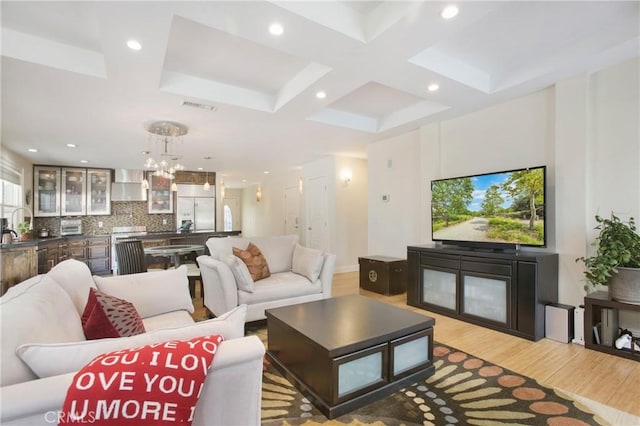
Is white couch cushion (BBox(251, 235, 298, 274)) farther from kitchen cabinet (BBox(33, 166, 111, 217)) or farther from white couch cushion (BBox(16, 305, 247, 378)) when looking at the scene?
kitchen cabinet (BBox(33, 166, 111, 217))

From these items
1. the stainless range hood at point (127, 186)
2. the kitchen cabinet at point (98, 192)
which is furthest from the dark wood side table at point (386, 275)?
the kitchen cabinet at point (98, 192)

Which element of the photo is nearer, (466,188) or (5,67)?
(5,67)

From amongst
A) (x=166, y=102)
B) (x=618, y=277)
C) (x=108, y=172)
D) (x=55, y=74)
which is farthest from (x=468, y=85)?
(x=108, y=172)

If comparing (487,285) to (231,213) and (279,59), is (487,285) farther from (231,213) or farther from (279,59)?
(231,213)

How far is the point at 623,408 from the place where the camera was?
6.32 feet

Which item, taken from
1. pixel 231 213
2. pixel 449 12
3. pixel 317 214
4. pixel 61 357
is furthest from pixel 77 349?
pixel 231 213

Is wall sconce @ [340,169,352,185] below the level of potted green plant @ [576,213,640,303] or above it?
above

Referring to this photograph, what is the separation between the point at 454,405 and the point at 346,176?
514 cm

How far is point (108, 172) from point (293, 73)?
650 centimetres

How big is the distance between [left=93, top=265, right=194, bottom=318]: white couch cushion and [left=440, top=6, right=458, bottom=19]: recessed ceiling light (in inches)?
110

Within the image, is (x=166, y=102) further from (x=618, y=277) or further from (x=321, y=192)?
(x=618, y=277)

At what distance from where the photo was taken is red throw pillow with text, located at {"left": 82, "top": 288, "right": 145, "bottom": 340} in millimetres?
1547

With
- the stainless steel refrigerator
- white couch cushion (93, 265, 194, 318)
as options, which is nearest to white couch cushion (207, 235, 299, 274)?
white couch cushion (93, 265, 194, 318)

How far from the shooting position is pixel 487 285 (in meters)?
3.34
